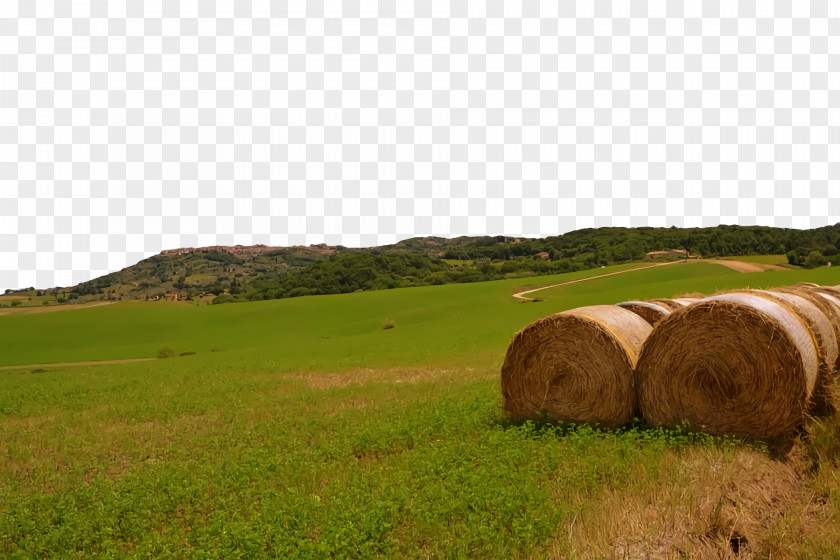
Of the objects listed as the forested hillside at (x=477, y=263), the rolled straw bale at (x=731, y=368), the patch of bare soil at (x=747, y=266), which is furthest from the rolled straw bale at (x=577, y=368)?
the forested hillside at (x=477, y=263)

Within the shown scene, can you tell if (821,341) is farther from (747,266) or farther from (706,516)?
(747,266)

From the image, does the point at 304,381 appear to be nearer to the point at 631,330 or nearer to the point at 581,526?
the point at 631,330

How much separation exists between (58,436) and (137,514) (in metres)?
7.29

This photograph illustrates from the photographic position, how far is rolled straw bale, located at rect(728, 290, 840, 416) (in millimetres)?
8227

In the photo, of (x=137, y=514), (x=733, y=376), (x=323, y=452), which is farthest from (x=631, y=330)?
(x=137, y=514)

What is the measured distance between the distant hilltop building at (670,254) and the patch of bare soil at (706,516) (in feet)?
288

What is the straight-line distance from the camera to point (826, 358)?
8.78 meters

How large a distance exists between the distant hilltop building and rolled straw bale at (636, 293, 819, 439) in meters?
85.1

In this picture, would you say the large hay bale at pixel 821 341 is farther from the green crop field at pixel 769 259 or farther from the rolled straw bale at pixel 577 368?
the green crop field at pixel 769 259

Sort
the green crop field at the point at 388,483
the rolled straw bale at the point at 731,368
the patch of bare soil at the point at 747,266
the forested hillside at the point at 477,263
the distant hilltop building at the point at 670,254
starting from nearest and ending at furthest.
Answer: the green crop field at the point at 388,483
the rolled straw bale at the point at 731,368
the patch of bare soil at the point at 747,266
the forested hillside at the point at 477,263
the distant hilltop building at the point at 670,254

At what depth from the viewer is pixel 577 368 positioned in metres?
9.32

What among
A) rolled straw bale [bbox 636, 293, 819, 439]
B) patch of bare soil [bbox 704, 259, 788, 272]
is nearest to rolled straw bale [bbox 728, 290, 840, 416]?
rolled straw bale [bbox 636, 293, 819, 439]

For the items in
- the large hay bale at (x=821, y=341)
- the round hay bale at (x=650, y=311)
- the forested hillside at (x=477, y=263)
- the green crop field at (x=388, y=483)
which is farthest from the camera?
the forested hillside at (x=477, y=263)

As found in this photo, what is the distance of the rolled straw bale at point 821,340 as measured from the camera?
823 cm
